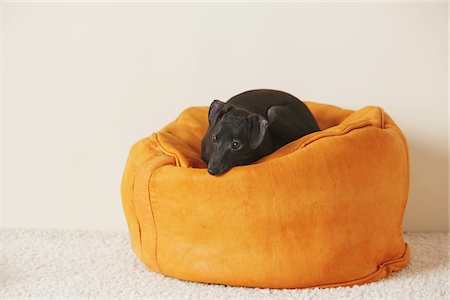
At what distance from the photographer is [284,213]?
228 centimetres

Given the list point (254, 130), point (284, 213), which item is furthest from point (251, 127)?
point (284, 213)

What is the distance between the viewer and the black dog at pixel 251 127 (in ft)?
7.86

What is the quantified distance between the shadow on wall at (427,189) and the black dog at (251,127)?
71cm

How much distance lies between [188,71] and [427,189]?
54.3 inches

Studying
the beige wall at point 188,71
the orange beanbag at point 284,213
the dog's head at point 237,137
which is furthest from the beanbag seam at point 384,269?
the beige wall at point 188,71

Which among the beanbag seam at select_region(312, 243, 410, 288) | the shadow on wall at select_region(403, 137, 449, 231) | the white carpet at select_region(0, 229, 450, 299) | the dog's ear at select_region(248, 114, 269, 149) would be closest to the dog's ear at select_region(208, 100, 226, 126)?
the dog's ear at select_region(248, 114, 269, 149)

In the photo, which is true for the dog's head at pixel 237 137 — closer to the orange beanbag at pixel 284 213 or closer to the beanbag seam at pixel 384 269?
the orange beanbag at pixel 284 213

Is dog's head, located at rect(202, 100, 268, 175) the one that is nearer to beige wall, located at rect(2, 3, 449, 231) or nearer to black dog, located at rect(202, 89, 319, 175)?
black dog, located at rect(202, 89, 319, 175)

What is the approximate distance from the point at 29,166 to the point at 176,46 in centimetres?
100

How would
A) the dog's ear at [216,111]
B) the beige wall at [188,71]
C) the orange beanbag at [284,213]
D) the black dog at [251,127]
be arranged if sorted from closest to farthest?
the orange beanbag at [284,213] → the black dog at [251,127] → the dog's ear at [216,111] → the beige wall at [188,71]

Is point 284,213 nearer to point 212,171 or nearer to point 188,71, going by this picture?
point 212,171

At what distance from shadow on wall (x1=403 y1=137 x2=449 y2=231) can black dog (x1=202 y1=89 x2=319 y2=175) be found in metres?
0.71

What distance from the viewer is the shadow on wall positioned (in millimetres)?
3242

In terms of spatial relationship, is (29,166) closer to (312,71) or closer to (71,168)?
(71,168)
